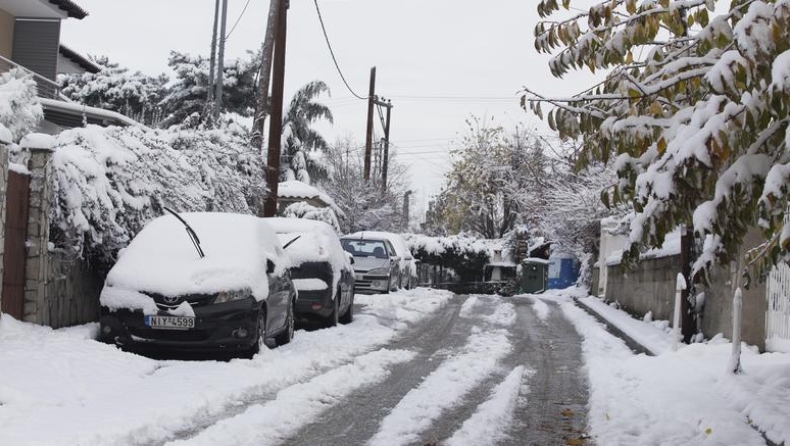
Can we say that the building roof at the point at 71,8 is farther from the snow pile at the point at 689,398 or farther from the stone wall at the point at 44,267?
the snow pile at the point at 689,398

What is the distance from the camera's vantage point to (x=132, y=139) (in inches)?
499

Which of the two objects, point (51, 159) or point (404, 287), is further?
point (404, 287)

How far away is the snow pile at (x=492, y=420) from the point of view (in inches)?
252

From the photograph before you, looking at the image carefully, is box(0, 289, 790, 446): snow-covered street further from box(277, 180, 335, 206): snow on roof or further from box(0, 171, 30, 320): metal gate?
box(277, 180, 335, 206): snow on roof

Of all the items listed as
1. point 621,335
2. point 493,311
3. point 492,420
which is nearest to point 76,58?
point 493,311

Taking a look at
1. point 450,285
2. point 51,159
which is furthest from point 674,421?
point 450,285

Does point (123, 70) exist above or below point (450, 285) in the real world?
above

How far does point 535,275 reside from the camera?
1508 inches

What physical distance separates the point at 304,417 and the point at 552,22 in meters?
3.60

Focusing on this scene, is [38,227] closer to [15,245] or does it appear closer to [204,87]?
[15,245]

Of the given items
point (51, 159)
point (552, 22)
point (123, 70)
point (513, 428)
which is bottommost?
point (513, 428)

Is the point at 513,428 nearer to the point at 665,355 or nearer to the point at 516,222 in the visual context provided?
the point at 665,355

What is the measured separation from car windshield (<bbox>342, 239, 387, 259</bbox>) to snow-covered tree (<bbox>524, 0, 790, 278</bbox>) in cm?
1694

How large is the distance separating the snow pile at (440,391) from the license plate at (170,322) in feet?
8.41
